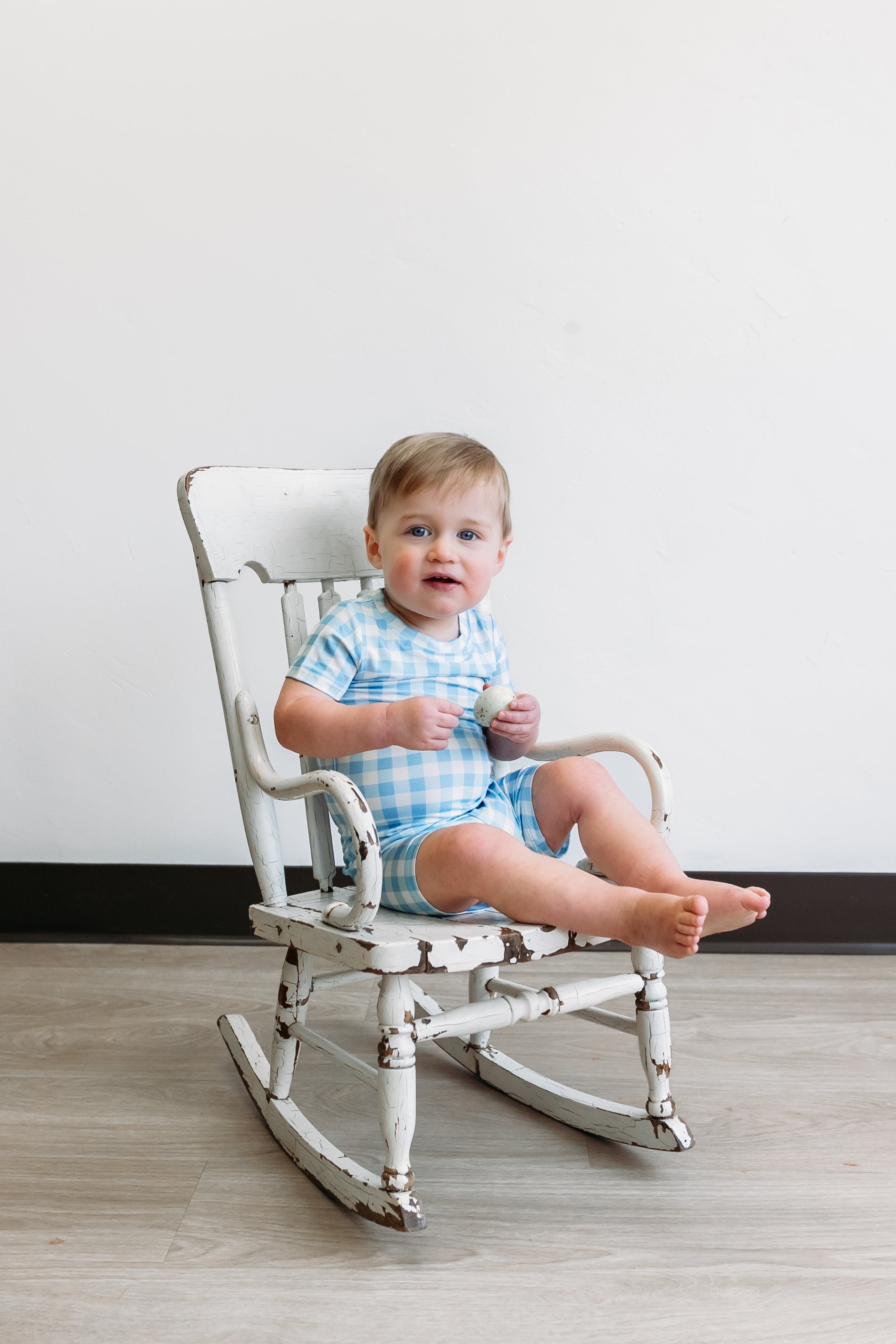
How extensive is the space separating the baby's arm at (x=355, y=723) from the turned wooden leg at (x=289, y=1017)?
0.24 m

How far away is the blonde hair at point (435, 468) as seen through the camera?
3.64ft

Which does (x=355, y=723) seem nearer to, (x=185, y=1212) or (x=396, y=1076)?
(x=396, y=1076)

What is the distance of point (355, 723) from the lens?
1032 millimetres

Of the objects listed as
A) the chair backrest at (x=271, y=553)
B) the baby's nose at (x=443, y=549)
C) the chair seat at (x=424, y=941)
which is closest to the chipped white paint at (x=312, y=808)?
the chair backrest at (x=271, y=553)

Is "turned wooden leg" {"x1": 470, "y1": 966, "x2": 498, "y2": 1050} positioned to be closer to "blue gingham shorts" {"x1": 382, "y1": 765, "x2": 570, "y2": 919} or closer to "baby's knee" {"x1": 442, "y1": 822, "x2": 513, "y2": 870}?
"blue gingham shorts" {"x1": 382, "y1": 765, "x2": 570, "y2": 919}

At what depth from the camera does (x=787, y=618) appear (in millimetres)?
1702

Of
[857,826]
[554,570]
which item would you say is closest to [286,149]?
[554,570]

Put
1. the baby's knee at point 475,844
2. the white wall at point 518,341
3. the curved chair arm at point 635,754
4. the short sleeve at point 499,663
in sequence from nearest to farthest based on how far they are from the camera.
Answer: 1. the baby's knee at point 475,844
2. the curved chair arm at point 635,754
3. the short sleeve at point 499,663
4. the white wall at point 518,341

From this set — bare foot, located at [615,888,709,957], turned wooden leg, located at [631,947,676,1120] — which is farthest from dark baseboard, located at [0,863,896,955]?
bare foot, located at [615,888,709,957]

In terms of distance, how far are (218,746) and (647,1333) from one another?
1138mm

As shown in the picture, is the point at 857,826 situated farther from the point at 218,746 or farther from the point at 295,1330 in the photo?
the point at 295,1330

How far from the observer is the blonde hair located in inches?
43.7

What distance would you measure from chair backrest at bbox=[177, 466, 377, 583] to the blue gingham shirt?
91 millimetres

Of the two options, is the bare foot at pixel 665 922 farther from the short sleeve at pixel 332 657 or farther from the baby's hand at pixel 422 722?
the short sleeve at pixel 332 657
